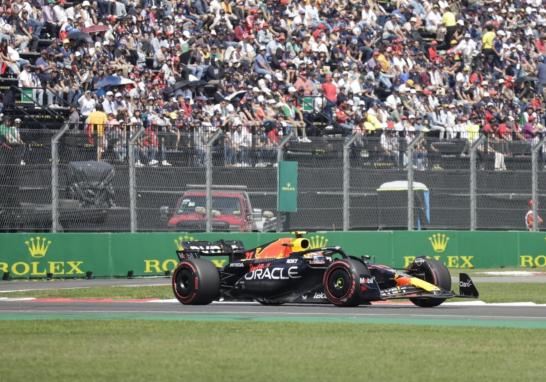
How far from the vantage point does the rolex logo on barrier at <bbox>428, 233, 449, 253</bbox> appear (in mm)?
30875

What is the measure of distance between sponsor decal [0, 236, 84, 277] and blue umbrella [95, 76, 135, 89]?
5453mm

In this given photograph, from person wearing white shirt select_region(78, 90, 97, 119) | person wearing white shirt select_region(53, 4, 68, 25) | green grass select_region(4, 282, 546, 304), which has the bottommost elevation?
green grass select_region(4, 282, 546, 304)

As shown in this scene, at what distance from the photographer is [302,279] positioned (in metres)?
18.8

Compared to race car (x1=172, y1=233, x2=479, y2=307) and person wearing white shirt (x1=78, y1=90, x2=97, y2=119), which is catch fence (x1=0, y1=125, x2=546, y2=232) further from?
race car (x1=172, y1=233, x2=479, y2=307)

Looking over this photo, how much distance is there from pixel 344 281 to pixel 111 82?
14.2 m

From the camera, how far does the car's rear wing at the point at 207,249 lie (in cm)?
1945

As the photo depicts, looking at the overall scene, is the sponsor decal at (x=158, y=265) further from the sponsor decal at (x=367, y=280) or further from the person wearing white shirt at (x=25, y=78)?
the sponsor decal at (x=367, y=280)

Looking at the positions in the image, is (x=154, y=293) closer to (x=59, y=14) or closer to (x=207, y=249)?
(x=207, y=249)

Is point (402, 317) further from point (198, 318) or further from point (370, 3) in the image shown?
point (370, 3)

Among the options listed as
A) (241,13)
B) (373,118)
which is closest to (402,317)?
(373,118)

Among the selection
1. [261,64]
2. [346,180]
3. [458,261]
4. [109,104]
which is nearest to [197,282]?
[346,180]

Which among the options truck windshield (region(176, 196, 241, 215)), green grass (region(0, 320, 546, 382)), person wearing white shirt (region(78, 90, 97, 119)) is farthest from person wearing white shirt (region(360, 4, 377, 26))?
green grass (region(0, 320, 546, 382))

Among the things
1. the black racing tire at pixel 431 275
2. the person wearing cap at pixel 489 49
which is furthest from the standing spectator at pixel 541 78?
the black racing tire at pixel 431 275

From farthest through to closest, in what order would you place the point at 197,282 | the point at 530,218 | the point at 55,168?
the point at 530,218
the point at 55,168
the point at 197,282
